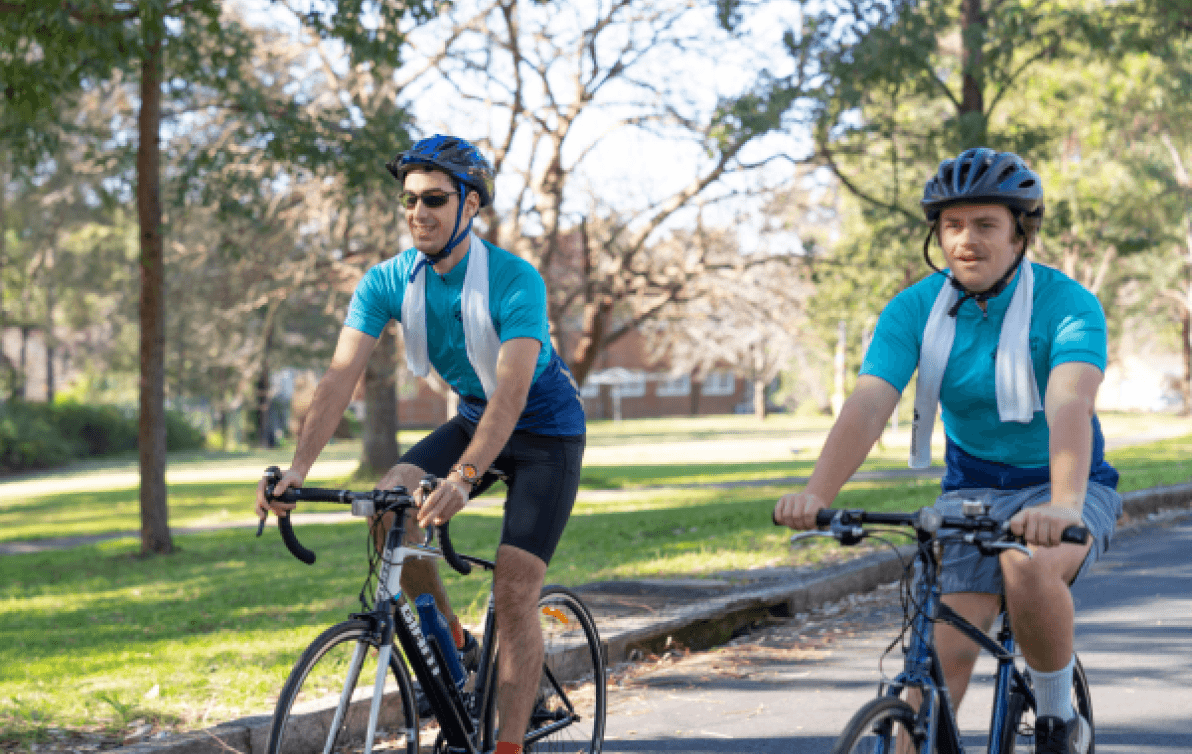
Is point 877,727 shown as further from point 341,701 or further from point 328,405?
point 328,405

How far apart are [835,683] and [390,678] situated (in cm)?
318

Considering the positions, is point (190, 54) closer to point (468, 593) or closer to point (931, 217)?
point (468, 593)

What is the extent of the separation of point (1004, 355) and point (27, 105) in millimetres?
7604

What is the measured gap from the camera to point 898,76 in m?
14.3

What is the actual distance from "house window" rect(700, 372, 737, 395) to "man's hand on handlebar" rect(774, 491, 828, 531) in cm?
7757

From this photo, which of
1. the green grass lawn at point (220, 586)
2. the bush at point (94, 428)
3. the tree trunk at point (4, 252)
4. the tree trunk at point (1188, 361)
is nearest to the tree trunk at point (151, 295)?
the green grass lawn at point (220, 586)

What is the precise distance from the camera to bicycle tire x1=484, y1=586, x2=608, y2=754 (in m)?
4.27

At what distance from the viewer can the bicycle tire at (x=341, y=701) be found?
314 centimetres

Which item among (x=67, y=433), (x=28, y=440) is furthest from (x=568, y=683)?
(x=67, y=433)

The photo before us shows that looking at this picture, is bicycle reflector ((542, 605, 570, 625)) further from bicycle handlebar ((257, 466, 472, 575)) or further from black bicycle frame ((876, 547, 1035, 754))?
black bicycle frame ((876, 547, 1035, 754))

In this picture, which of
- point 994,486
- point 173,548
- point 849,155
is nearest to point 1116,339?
point 849,155

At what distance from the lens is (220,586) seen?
10.8 meters

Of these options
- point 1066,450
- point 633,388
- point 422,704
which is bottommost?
point 422,704

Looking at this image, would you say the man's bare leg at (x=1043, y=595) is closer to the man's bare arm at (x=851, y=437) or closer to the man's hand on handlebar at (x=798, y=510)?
the man's bare arm at (x=851, y=437)
